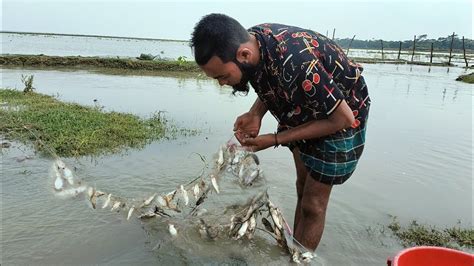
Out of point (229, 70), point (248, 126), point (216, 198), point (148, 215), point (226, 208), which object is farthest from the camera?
point (216, 198)

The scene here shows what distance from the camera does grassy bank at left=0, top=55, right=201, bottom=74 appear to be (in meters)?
20.6

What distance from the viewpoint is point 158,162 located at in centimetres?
555

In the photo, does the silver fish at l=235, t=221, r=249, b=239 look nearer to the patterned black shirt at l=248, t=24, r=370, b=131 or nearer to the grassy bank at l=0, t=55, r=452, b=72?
the patterned black shirt at l=248, t=24, r=370, b=131

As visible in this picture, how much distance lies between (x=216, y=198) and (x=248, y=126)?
67.6 inches

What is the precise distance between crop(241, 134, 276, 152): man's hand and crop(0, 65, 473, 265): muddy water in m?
0.79

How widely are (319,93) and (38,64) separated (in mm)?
21865

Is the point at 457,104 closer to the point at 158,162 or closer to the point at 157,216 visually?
the point at 158,162

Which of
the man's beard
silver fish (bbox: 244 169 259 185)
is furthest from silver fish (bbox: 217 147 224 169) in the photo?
the man's beard

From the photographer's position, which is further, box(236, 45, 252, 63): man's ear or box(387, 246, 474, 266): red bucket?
box(387, 246, 474, 266): red bucket

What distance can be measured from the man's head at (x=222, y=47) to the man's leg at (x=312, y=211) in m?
0.97

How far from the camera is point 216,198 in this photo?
4414mm

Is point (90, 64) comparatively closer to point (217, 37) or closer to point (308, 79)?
point (217, 37)

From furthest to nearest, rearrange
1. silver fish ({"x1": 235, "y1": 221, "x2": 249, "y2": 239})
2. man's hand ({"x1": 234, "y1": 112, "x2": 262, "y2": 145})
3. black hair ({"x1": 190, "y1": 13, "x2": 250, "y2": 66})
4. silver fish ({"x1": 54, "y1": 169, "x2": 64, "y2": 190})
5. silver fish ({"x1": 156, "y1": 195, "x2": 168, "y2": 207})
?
silver fish ({"x1": 54, "y1": 169, "x2": 64, "y2": 190}) → silver fish ({"x1": 156, "y1": 195, "x2": 168, "y2": 207}) → silver fish ({"x1": 235, "y1": 221, "x2": 249, "y2": 239}) → man's hand ({"x1": 234, "y1": 112, "x2": 262, "y2": 145}) → black hair ({"x1": 190, "y1": 13, "x2": 250, "y2": 66})

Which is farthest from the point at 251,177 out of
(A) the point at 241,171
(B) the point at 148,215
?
(B) the point at 148,215
